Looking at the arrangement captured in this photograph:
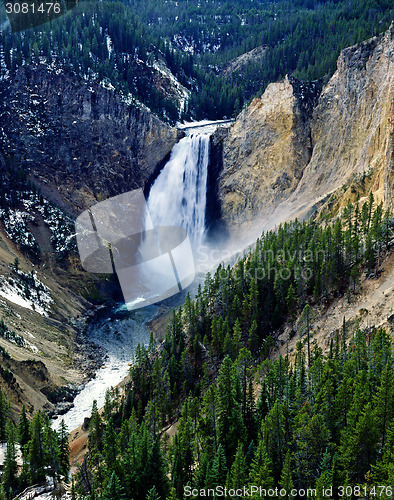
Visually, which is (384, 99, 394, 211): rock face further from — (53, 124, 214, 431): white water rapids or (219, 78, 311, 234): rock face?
(53, 124, 214, 431): white water rapids

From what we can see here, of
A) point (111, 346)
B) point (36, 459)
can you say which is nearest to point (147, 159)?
point (111, 346)

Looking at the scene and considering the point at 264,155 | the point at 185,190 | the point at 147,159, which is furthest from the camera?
the point at 147,159

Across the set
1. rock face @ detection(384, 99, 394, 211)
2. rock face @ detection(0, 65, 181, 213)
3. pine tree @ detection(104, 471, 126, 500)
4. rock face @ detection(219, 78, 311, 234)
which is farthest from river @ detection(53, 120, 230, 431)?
pine tree @ detection(104, 471, 126, 500)

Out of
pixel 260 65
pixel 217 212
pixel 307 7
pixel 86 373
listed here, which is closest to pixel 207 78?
pixel 260 65

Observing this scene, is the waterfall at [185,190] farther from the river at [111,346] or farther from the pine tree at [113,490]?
the pine tree at [113,490]

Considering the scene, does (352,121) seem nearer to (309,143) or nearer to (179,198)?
(309,143)
